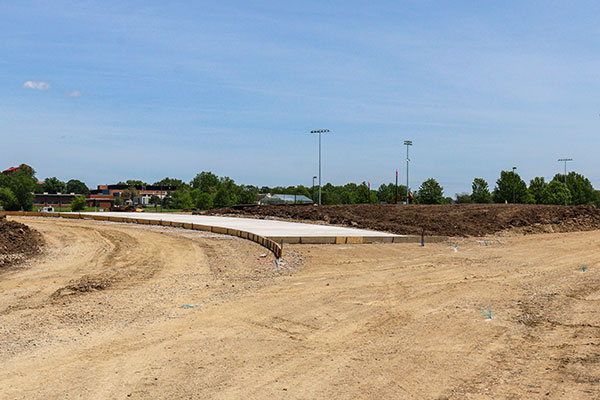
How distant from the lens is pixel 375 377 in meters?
6.57

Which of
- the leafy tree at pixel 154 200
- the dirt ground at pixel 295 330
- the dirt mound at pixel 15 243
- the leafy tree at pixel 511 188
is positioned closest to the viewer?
the dirt ground at pixel 295 330

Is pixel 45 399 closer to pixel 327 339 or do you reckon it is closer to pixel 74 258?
pixel 327 339

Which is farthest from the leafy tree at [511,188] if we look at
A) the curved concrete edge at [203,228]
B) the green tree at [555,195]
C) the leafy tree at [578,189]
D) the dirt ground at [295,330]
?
the dirt ground at [295,330]

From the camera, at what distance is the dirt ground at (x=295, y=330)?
6316mm

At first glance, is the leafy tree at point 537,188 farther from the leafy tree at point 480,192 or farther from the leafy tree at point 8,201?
the leafy tree at point 8,201

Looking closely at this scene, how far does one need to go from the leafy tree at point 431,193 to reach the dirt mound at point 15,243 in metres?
84.8

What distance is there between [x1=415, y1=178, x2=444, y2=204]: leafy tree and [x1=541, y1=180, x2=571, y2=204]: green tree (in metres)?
17.6

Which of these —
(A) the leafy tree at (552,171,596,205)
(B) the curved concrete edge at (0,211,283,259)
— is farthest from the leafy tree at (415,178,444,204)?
(B) the curved concrete edge at (0,211,283,259)

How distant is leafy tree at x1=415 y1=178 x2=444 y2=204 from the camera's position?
98.8m

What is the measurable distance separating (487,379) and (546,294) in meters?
6.44

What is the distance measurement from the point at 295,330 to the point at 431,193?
9425cm

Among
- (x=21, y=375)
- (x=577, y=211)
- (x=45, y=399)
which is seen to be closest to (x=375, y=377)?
(x=45, y=399)

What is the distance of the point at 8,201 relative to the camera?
356ft

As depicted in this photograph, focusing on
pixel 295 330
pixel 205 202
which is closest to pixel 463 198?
pixel 205 202
